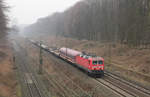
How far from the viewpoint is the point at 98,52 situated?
4894 cm

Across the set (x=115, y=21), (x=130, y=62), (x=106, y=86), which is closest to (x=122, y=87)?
(x=106, y=86)

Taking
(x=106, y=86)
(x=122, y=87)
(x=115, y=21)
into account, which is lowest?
(x=106, y=86)

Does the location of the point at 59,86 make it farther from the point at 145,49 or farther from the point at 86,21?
the point at 86,21

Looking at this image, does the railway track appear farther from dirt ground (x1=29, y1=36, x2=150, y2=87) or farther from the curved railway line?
dirt ground (x1=29, y1=36, x2=150, y2=87)

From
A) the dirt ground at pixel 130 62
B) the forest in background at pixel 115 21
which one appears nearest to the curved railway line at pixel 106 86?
the dirt ground at pixel 130 62

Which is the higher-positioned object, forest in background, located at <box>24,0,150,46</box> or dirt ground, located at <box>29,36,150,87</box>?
forest in background, located at <box>24,0,150,46</box>

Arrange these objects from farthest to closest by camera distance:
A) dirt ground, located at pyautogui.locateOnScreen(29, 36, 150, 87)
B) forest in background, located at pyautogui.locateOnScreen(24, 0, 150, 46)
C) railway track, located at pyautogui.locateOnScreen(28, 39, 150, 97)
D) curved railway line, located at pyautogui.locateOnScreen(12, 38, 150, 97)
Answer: forest in background, located at pyautogui.locateOnScreen(24, 0, 150, 46), dirt ground, located at pyautogui.locateOnScreen(29, 36, 150, 87), curved railway line, located at pyautogui.locateOnScreen(12, 38, 150, 97), railway track, located at pyautogui.locateOnScreen(28, 39, 150, 97)

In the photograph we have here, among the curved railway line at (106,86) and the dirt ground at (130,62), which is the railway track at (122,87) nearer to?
the curved railway line at (106,86)

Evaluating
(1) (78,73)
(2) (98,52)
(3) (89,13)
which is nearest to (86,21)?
(3) (89,13)

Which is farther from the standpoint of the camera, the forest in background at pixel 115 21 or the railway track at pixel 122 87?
the forest in background at pixel 115 21

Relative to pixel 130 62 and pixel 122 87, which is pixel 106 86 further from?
pixel 130 62

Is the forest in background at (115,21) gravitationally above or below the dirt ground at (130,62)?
above

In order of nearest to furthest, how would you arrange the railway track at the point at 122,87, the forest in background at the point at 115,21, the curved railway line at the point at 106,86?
the railway track at the point at 122,87, the curved railway line at the point at 106,86, the forest in background at the point at 115,21

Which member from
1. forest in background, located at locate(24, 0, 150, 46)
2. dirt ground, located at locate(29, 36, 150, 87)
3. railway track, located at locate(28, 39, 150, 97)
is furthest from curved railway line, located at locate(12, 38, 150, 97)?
forest in background, located at locate(24, 0, 150, 46)
